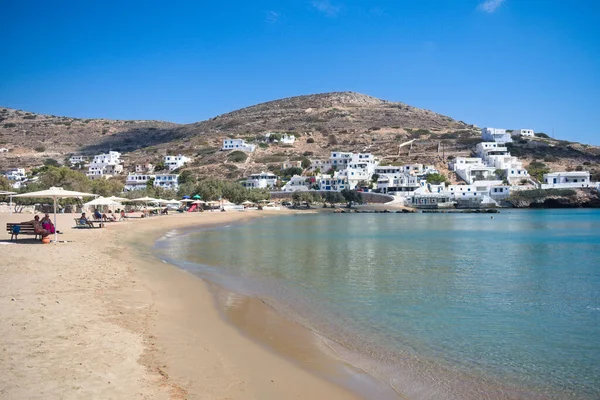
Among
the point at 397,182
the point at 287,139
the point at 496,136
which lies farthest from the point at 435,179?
the point at 287,139

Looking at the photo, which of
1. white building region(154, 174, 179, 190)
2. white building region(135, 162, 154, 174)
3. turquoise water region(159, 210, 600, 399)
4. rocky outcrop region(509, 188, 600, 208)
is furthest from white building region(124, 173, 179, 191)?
turquoise water region(159, 210, 600, 399)

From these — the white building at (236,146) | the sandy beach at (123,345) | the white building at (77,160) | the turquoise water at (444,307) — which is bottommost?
the turquoise water at (444,307)

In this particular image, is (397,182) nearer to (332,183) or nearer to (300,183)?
(332,183)

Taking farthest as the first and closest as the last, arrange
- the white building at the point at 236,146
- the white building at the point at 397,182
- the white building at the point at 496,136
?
the white building at the point at 236,146
the white building at the point at 496,136
the white building at the point at 397,182

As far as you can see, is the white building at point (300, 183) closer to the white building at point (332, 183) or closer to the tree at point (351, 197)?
the white building at point (332, 183)

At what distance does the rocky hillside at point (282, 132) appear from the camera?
114000 millimetres

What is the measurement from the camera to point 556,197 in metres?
87.4

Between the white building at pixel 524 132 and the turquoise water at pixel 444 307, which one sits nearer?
the turquoise water at pixel 444 307

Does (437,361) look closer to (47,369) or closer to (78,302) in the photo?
(47,369)

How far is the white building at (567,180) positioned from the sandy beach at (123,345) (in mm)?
92888

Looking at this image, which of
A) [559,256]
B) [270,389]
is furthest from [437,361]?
[559,256]

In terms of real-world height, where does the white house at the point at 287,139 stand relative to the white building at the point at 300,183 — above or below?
above

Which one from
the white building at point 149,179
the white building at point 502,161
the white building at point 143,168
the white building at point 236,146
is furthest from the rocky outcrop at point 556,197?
the white building at point 143,168

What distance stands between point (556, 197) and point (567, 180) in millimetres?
5505
